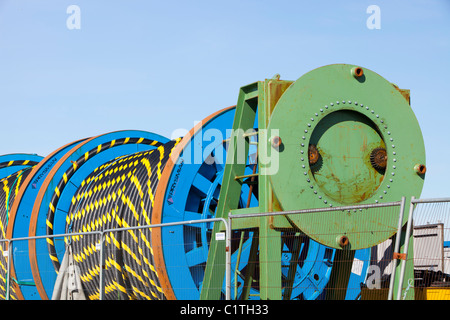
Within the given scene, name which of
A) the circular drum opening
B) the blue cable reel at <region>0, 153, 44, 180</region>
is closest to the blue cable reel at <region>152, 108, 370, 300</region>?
the circular drum opening

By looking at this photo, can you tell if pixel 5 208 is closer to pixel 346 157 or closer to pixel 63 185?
pixel 63 185

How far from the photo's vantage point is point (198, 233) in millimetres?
10438

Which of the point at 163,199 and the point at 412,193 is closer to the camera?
the point at 412,193

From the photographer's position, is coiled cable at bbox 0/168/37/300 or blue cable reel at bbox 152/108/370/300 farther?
coiled cable at bbox 0/168/37/300

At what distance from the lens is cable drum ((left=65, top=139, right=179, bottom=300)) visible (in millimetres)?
11008

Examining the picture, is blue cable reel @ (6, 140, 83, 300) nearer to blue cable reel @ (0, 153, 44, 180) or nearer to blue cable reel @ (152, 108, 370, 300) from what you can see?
blue cable reel @ (152, 108, 370, 300)

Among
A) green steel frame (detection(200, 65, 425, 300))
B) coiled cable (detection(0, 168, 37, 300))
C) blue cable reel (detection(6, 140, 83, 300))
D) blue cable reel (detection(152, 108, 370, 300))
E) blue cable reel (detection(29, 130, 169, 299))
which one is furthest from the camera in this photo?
coiled cable (detection(0, 168, 37, 300))

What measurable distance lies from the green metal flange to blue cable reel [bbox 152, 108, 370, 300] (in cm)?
191

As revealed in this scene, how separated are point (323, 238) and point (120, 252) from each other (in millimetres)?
Result: 4531

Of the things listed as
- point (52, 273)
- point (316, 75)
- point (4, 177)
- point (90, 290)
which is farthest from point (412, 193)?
point (4, 177)

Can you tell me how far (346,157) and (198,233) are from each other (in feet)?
9.84

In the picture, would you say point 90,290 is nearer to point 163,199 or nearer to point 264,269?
point 163,199

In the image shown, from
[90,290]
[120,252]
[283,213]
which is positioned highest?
[283,213]
